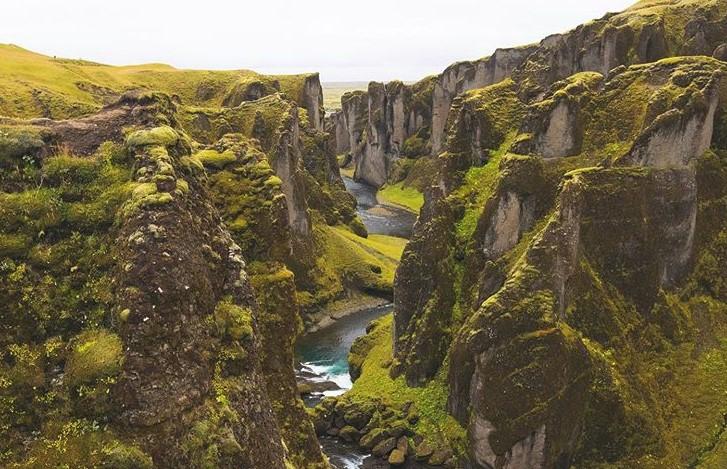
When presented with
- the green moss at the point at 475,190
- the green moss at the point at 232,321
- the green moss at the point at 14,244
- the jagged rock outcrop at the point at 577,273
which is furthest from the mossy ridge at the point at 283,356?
the green moss at the point at 475,190

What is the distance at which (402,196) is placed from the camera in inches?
6973

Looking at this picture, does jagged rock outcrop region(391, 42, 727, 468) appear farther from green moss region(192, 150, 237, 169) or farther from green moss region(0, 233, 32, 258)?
green moss region(0, 233, 32, 258)

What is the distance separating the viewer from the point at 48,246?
21000 mm

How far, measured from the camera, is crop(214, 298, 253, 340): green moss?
22469 mm

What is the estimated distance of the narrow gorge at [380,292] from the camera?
19234mm

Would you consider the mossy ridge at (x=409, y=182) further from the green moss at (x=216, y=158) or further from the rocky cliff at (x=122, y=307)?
the rocky cliff at (x=122, y=307)

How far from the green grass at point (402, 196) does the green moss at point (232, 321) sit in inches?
5481

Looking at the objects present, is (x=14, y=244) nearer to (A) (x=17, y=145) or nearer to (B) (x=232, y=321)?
(A) (x=17, y=145)

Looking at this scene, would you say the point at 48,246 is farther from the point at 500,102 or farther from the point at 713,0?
the point at 713,0

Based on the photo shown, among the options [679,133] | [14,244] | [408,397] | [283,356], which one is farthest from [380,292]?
[14,244]

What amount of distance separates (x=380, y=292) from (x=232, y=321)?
7396 cm

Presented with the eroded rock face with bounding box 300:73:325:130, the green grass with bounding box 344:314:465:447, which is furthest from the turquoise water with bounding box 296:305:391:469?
the eroded rock face with bounding box 300:73:325:130

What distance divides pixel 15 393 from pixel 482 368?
1285 inches

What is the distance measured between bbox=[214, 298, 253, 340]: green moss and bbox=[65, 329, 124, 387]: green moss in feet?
13.2
